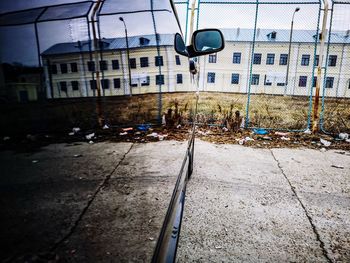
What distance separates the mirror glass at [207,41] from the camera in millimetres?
2096

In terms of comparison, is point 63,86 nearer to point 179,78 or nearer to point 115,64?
point 115,64

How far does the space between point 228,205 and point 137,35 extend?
2.40m

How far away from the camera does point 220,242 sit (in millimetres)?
2123

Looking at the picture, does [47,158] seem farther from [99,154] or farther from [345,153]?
[345,153]

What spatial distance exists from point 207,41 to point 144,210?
180 centimetres

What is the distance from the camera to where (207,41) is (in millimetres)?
2156

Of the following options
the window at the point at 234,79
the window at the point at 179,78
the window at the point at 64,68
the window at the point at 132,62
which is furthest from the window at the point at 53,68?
the window at the point at 234,79

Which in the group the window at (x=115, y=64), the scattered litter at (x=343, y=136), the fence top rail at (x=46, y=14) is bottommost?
the scattered litter at (x=343, y=136)

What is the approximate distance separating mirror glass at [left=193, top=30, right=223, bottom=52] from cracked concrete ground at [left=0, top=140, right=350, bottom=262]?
103 centimetres

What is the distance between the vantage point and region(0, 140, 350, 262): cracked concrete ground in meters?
0.47

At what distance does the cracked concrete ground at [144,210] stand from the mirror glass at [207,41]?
3.39 feet

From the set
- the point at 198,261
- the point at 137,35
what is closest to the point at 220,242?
the point at 198,261

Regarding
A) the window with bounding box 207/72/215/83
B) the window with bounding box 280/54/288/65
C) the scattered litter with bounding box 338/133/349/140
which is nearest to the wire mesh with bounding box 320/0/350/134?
the scattered litter with bounding box 338/133/349/140

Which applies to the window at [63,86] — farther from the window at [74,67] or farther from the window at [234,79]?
the window at [234,79]
